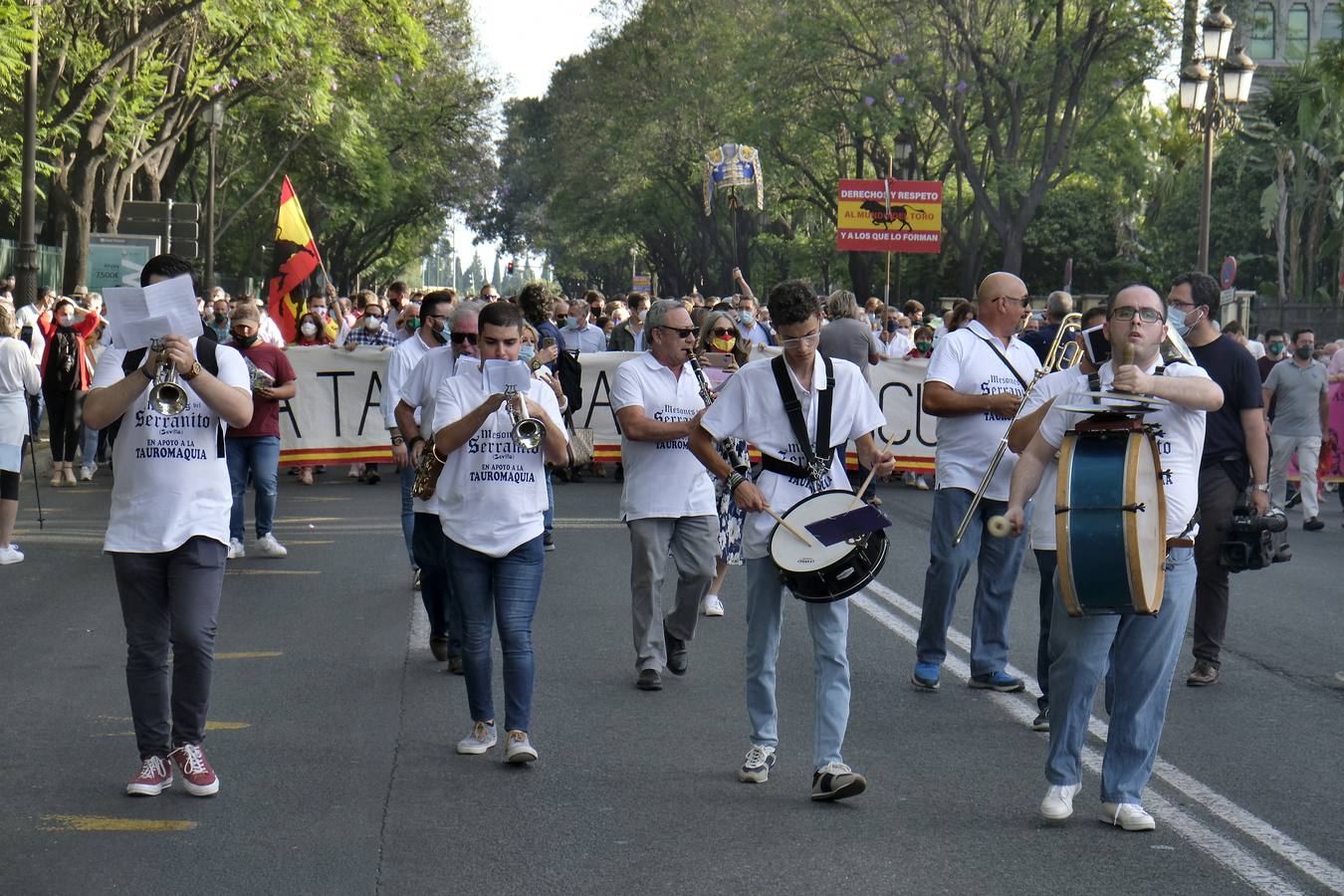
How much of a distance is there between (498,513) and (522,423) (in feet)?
Result: 1.30

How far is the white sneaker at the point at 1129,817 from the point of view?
5.80m

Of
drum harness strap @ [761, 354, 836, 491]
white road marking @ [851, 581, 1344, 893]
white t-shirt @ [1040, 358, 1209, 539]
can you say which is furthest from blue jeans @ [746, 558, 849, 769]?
white road marking @ [851, 581, 1344, 893]

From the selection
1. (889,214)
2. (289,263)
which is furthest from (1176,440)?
(889,214)

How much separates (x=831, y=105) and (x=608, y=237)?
28128mm

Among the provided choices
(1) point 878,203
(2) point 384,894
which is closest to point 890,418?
(2) point 384,894

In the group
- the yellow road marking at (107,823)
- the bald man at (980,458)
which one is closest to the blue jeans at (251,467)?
the bald man at (980,458)

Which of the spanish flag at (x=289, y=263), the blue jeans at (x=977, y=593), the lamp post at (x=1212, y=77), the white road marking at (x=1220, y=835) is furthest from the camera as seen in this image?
the spanish flag at (x=289, y=263)

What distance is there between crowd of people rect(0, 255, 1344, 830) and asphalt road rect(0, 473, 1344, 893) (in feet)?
0.72

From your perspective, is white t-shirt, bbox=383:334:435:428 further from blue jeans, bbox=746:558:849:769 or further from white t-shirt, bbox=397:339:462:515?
blue jeans, bbox=746:558:849:769

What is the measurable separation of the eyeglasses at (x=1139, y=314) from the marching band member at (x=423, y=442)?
286cm

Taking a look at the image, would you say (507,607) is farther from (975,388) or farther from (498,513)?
(975,388)

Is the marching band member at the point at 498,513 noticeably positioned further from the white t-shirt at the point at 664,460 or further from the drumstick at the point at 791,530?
the white t-shirt at the point at 664,460

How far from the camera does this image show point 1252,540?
25.2 feet

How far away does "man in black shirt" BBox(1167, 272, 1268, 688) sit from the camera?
7.61m
